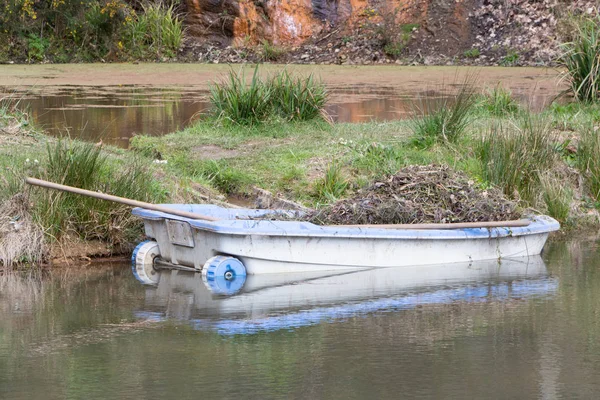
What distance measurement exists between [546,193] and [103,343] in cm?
565

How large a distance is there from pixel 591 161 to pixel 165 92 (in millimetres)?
9291

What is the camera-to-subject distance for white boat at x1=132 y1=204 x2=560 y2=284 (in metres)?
8.23

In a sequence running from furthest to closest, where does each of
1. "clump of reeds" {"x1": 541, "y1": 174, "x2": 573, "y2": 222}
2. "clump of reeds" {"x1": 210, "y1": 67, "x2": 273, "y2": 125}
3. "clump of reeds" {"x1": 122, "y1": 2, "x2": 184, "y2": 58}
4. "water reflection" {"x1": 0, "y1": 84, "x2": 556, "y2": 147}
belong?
"clump of reeds" {"x1": 122, "y1": 2, "x2": 184, "y2": 58}, "water reflection" {"x1": 0, "y1": 84, "x2": 556, "y2": 147}, "clump of reeds" {"x1": 210, "y1": 67, "x2": 273, "y2": 125}, "clump of reeds" {"x1": 541, "y1": 174, "x2": 573, "y2": 222}

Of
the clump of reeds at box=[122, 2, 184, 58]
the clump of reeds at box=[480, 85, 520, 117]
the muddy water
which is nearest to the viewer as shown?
the clump of reeds at box=[480, 85, 520, 117]

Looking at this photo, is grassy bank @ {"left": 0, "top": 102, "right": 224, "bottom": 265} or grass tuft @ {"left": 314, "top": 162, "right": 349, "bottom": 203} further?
grass tuft @ {"left": 314, "top": 162, "right": 349, "bottom": 203}

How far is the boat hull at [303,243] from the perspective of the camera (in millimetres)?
8242

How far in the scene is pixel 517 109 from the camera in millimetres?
13430

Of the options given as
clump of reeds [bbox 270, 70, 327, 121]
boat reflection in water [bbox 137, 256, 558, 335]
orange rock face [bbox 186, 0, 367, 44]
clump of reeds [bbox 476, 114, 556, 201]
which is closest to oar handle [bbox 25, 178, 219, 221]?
boat reflection in water [bbox 137, 256, 558, 335]

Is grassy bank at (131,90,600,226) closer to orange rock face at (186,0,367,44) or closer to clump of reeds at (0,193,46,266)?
clump of reeds at (0,193,46,266)

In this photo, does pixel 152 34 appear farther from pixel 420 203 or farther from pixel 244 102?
pixel 420 203

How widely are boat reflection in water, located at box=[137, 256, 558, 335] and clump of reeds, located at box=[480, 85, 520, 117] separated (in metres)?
4.73

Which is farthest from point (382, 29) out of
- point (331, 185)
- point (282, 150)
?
point (331, 185)

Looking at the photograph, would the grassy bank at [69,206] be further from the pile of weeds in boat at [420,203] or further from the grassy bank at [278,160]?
the pile of weeds in boat at [420,203]

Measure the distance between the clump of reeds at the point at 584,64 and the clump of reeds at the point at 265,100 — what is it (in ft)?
12.0
